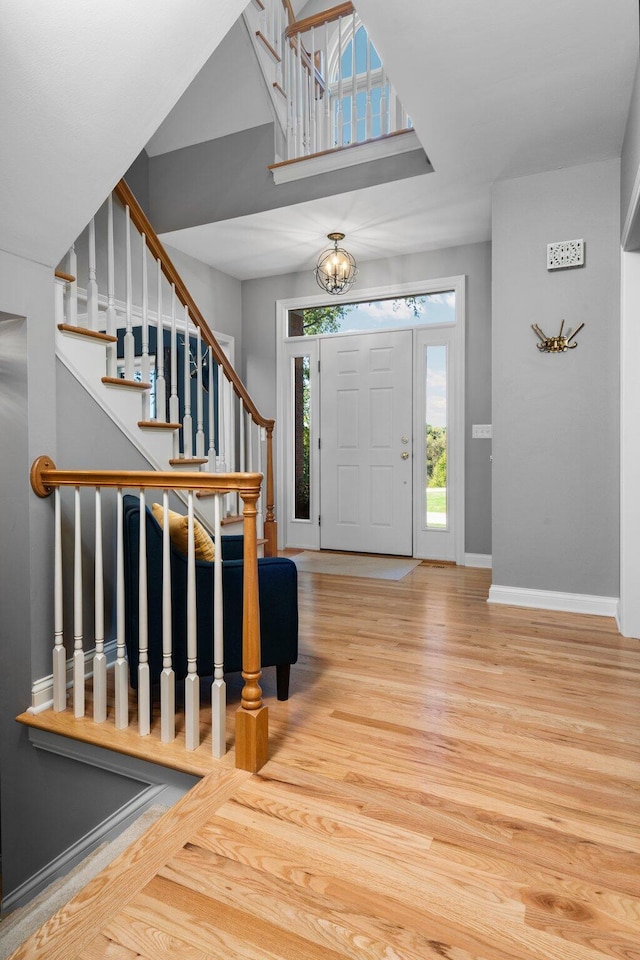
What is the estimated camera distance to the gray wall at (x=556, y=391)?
322 centimetres

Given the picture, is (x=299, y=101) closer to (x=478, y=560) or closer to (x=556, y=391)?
(x=556, y=391)

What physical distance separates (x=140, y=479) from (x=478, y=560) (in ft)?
10.9

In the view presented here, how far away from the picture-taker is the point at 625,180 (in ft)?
9.52

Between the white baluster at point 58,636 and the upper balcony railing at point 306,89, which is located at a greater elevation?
the upper balcony railing at point 306,89

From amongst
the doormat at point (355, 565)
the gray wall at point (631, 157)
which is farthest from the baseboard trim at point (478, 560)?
the gray wall at point (631, 157)

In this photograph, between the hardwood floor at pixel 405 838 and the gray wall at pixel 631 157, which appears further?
the gray wall at pixel 631 157

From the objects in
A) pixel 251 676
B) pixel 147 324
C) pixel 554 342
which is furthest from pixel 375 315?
pixel 251 676

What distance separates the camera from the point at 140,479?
192 cm

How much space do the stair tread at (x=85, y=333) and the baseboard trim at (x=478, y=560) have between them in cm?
321

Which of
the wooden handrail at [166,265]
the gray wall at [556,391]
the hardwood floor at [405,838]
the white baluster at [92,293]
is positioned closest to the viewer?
the hardwood floor at [405,838]

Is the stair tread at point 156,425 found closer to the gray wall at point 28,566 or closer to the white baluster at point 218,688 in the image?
the gray wall at point 28,566

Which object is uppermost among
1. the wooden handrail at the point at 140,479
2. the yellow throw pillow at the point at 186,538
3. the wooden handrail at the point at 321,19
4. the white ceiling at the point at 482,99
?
the wooden handrail at the point at 321,19

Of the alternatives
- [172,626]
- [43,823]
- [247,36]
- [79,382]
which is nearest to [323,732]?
[172,626]

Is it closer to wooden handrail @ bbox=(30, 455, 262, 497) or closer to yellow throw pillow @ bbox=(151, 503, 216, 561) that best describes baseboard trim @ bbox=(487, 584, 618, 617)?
yellow throw pillow @ bbox=(151, 503, 216, 561)
